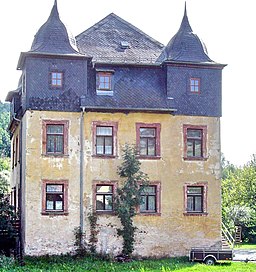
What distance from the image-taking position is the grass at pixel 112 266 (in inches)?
1169

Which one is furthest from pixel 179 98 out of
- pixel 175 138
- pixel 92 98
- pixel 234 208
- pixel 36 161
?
pixel 234 208

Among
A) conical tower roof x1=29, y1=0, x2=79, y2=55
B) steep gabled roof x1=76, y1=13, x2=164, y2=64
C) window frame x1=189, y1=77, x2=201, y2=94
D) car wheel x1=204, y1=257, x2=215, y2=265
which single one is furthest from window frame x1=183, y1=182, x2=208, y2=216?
conical tower roof x1=29, y1=0, x2=79, y2=55

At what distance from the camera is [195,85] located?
35.1 m

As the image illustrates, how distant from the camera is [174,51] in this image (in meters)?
35.2

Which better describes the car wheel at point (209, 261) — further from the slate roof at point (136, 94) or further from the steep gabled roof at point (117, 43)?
the steep gabled roof at point (117, 43)

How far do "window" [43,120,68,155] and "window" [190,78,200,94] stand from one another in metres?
7.17

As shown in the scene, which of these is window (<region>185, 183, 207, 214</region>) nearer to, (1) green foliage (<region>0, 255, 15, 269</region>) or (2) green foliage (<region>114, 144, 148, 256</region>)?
(2) green foliage (<region>114, 144, 148, 256</region>)

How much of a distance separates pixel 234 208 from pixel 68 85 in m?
26.2

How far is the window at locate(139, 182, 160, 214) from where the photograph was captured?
3397 cm

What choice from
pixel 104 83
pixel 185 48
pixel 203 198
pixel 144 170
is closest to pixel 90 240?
pixel 144 170

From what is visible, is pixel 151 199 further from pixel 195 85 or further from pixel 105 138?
pixel 195 85

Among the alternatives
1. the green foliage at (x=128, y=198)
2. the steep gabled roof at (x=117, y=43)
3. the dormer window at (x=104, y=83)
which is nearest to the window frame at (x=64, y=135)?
the dormer window at (x=104, y=83)

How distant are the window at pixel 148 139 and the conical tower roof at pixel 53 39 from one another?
5409 millimetres

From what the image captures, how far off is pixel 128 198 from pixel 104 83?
6256 mm
